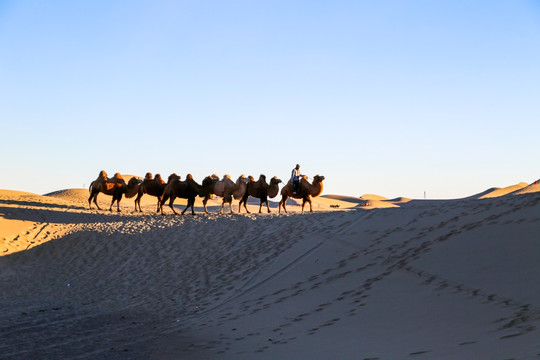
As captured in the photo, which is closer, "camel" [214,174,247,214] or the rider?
the rider

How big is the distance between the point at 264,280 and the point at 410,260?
12.6 feet

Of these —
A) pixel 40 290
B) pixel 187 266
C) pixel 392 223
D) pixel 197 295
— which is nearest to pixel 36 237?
pixel 40 290

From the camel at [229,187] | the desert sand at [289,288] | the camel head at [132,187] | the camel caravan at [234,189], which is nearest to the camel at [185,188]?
the camel caravan at [234,189]

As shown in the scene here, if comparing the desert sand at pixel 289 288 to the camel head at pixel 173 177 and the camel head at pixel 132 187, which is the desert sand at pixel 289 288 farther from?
the camel head at pixel 132 187

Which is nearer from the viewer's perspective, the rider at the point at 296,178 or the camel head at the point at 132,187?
the rider at the point at 296,178

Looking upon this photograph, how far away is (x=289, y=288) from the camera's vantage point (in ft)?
37.4

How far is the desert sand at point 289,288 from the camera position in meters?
6.80

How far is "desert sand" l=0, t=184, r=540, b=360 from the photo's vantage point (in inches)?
268

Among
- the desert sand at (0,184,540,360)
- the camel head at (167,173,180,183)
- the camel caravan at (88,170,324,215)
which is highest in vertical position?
the camel head at (167,173,180,183)

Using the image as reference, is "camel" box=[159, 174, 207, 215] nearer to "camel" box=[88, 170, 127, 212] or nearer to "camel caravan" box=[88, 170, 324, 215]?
"camel caravan" box=[88, 170, 324, 215]

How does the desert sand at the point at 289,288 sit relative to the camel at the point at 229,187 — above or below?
below

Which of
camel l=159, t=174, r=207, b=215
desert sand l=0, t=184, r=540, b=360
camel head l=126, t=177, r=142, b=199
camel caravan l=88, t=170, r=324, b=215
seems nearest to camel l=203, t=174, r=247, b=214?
camel caravan l=88, t=170, r=324, b=215

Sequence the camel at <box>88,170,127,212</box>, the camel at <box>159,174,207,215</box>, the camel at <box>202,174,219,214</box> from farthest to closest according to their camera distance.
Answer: the camel at <box>88,170,127,212</box>, the camel at <box>202,174,219,214</box>, the camel at <box>159,174,207,215</box>

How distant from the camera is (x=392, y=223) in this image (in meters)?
14.2
